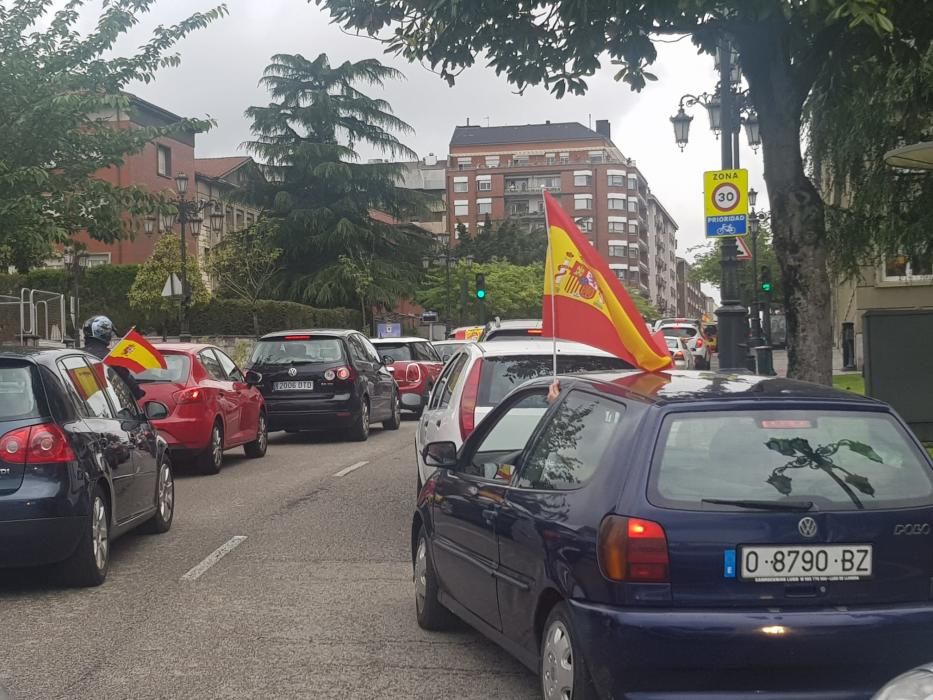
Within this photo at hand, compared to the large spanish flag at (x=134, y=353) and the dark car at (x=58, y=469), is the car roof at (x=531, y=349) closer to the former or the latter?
the dark car at (x=58, y=469)

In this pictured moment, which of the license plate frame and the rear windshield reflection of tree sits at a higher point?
the rear windshield reflection of tree

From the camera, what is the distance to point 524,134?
484 feet

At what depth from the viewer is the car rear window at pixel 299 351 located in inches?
779

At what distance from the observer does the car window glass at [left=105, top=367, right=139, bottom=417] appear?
9805 mm

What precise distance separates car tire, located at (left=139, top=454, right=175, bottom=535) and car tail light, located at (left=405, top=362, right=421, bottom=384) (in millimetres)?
15853

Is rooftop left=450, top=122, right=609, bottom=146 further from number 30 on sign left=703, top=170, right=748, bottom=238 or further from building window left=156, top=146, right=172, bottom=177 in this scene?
number 30 on sign left=703, top=170, right=748, bottom=238

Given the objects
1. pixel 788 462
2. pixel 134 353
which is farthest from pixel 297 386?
pixel 788 462

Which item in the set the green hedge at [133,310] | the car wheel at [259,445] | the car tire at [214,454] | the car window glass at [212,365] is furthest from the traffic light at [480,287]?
the car tire at [214,454]

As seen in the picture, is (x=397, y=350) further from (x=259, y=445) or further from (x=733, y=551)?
(x=733, y=551)

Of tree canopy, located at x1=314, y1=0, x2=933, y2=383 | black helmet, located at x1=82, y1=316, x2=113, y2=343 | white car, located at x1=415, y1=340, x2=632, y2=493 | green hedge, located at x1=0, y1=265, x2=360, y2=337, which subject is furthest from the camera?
green hedge, located at x1=0, y1=265, x2=360, y2=337

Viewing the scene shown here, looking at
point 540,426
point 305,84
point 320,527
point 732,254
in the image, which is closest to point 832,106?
point 732,254

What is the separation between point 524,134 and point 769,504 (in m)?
145

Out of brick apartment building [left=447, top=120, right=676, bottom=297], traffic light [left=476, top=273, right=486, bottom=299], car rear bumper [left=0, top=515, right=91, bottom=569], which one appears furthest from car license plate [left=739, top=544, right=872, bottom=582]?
brick apartment building [left=447, top=120, right=676, bottom=297]

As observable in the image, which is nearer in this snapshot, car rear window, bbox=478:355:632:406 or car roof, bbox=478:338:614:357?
car rear window, bbox=478:355:632:406
